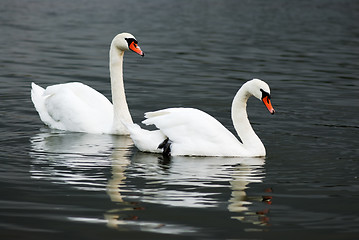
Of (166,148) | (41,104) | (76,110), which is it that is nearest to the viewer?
(166,148)

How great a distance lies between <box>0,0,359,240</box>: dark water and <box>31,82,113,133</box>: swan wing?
0.31 metres

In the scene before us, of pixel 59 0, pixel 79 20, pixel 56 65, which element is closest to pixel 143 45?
pixel 56 65

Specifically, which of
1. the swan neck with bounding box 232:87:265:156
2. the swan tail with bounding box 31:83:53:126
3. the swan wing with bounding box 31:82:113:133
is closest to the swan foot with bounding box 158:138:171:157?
the swan neck with bounding box 232:87:265:156

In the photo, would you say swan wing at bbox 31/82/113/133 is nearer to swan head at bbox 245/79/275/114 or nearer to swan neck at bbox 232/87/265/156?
swan neck at bbox 232/87/265/156

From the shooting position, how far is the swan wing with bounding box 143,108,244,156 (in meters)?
10.2

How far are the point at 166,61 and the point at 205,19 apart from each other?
51.9 ft

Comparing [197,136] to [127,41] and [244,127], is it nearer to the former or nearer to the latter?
[244,127]

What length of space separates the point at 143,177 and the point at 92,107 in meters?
3.47

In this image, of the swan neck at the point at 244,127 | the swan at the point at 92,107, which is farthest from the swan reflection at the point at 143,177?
the swan at the point at 92,107

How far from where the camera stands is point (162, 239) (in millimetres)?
6852

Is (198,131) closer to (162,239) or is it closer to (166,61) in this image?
(162,239)

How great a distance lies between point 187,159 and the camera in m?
10.2

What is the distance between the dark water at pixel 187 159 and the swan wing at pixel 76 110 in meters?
0.31

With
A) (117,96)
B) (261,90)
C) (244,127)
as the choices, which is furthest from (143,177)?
(117,96)
